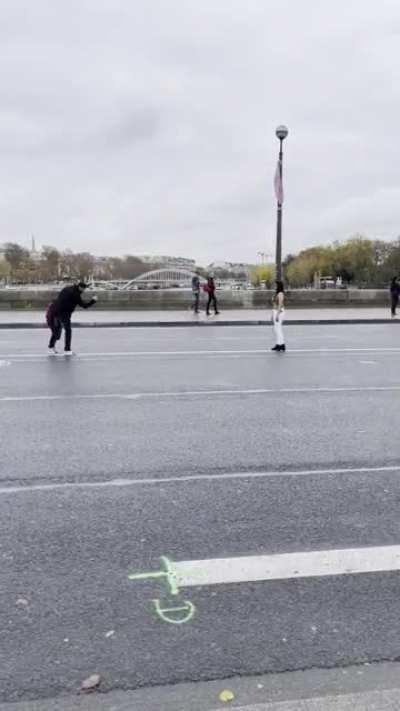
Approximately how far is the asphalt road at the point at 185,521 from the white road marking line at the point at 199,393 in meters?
0.05

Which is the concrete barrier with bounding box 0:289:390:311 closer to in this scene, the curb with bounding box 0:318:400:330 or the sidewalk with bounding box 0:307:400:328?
the sidewalk with bounding box 0:307:400:328

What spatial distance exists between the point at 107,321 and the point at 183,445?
16.8 meters

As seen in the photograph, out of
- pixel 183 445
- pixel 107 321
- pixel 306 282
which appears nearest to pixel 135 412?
pixel 183 445

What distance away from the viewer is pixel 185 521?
456cm

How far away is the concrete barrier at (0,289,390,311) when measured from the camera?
29656 mm

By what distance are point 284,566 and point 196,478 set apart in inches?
66.6

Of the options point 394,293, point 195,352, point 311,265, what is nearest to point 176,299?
point 394,293

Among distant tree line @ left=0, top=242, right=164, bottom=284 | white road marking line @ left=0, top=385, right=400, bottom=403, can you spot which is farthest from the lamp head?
distant tree line @ left=0, top=242, right=164, bottom=284

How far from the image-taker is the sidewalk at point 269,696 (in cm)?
266

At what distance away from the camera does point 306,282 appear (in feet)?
424

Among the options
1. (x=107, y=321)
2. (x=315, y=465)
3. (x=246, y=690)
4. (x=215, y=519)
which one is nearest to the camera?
(x=246, y=690)

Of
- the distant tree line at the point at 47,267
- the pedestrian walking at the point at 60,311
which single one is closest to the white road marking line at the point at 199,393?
the pedestrian walking at the point at 60,311

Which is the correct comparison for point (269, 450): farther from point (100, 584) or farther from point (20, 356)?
point (20, 356)

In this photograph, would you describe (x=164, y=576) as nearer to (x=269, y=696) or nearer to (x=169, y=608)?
(x=169, y=608)
